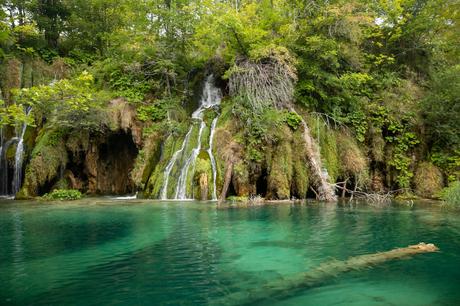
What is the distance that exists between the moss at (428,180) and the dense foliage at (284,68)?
0.41 metres

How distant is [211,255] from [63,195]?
11517mm

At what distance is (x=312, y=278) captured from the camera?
5.08m

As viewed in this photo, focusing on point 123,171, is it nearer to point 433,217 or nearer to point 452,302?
point 433,217

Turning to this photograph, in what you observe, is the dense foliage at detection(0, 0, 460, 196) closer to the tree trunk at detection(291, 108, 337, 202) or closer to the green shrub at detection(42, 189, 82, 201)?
the tree trunk at detection(291, 108, 337, 202)

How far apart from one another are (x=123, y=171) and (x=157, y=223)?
411 inches

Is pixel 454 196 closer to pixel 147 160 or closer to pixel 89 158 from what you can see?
pixel 147 160

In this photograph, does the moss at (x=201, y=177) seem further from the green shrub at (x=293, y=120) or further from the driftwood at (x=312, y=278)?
the driftwood at (x=312, y=278)

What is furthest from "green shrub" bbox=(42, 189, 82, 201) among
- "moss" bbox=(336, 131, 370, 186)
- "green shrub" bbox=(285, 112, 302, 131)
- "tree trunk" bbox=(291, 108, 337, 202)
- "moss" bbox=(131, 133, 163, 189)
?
"moss" bbox=(336, 131, 370, 186)

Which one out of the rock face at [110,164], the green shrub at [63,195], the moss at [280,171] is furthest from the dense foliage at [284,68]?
the green shrub at [63,195]

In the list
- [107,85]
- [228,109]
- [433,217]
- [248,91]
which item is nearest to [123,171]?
[107,85]

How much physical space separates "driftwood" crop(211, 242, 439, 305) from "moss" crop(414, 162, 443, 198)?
1025cm

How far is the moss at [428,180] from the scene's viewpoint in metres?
15.6

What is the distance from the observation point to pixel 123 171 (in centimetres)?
1908

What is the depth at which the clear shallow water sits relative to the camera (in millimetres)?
4535
